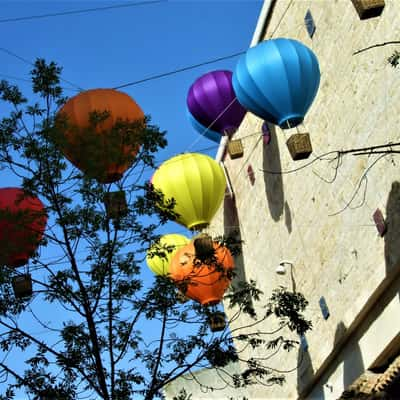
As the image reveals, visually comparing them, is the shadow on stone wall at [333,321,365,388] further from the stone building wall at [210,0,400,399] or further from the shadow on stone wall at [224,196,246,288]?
the shadow on stone wall at [224,196,246,288]

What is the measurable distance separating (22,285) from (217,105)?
808 centimetres

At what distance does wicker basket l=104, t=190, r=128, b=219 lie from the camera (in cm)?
902

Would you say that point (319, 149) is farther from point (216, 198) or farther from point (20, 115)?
point (20, 115)

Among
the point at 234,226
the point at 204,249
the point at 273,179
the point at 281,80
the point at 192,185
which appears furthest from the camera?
the point at 234,226

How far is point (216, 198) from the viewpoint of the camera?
50.1 feet

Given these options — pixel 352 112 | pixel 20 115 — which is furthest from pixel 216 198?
pixel 20 115

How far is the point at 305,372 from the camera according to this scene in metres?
13.5

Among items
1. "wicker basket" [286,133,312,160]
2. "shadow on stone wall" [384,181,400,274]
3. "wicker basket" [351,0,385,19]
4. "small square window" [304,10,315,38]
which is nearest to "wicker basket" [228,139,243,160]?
"small square window" [304,10,315,38]

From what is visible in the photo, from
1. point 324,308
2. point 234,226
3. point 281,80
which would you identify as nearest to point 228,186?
point 234,226

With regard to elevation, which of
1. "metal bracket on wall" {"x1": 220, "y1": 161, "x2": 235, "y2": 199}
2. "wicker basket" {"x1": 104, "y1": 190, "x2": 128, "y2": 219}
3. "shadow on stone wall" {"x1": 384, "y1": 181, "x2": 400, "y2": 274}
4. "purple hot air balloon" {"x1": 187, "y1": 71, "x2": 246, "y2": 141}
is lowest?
"wicker basket" {"x1": 104, "y1": 190, "x2": 128, "y2": 219}

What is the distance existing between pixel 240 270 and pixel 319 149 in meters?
4.50

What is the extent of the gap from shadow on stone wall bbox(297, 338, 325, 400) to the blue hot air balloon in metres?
3.81

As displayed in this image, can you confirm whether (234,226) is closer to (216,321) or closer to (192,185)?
(192,185)

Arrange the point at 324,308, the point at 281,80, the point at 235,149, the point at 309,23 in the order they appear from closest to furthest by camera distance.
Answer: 1. the point at 281,80
2. the point at 324,308
3. the point at 309,23
4. the point at 235,149
